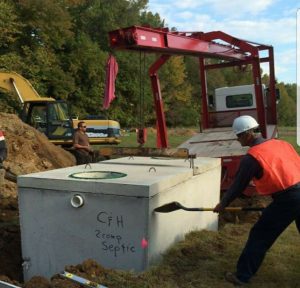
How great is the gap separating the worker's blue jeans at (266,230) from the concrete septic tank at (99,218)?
0.99 m

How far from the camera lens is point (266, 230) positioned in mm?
4734

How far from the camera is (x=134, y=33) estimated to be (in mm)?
7746

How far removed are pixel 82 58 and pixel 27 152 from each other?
1321 inches

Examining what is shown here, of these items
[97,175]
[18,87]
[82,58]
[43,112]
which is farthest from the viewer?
[82,58]

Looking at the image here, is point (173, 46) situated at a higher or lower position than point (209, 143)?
higher

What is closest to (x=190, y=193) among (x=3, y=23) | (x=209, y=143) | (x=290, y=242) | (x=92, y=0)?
(x=290, y=242)

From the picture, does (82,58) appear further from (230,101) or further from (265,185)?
(265,185)

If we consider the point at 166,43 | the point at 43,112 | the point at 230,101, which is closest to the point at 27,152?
the point at 43,112

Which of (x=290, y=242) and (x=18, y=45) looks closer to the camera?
(x=290, y=242)

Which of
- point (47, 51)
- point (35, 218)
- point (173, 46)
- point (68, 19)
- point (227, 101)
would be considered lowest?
point (35, 218)

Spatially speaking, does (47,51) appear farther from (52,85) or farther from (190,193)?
(190,193)

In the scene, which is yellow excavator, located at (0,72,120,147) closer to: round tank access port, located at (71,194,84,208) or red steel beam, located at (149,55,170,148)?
red steel beam, located at (149,55,170,148)

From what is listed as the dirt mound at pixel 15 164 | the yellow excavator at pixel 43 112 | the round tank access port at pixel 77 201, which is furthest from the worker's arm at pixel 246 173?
the yellow excavator at pixel 43 112

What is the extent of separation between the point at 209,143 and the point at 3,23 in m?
22.2
